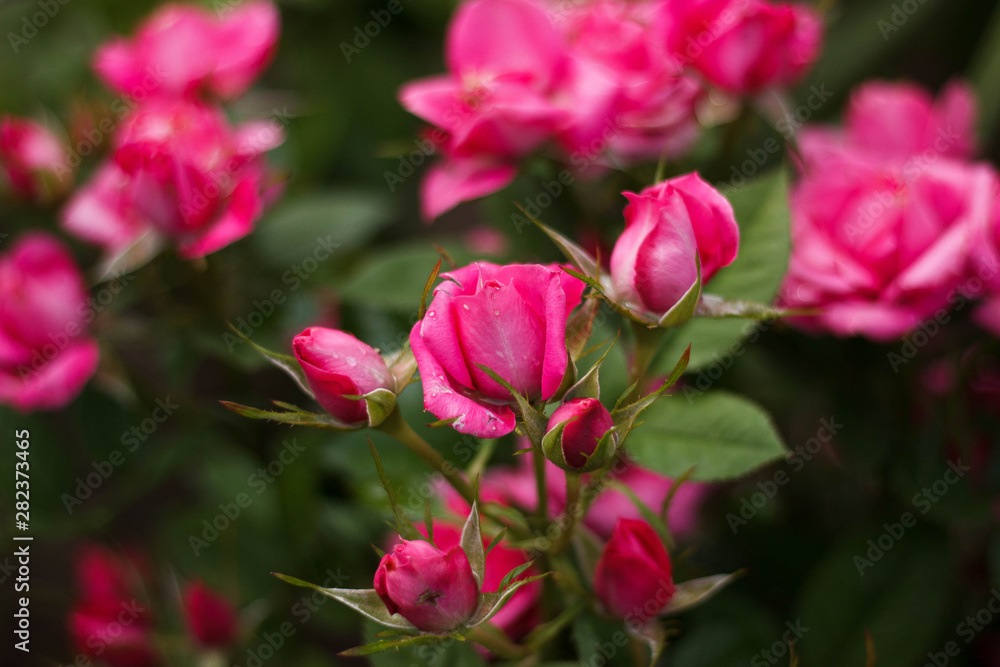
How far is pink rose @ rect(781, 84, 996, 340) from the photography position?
50 cm

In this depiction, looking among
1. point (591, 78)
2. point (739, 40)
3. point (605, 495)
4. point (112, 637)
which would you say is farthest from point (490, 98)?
point (112, 637)

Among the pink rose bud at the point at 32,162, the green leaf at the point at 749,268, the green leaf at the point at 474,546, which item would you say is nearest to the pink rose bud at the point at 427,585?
the green leaf at the point at 474,546

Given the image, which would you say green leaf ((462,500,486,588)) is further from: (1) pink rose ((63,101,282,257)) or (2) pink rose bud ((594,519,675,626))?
(1) pink rose ((63,101,282,257))

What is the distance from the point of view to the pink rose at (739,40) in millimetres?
524

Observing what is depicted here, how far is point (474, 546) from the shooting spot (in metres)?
0.35

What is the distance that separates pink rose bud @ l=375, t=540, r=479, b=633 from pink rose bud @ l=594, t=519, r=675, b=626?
78 millimetres

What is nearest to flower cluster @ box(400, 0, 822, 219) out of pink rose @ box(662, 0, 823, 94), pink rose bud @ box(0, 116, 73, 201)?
pink rose @ box(662, 0, 823, 94)

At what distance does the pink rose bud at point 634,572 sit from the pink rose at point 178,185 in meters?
0.34

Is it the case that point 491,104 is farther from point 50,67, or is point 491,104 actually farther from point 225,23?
point 50,67

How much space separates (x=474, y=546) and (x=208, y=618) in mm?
395

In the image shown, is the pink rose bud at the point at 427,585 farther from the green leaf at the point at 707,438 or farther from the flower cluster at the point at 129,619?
the flower cluster at the point at 129,619

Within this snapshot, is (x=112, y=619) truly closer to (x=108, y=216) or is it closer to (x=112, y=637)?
(x=112, y=637)

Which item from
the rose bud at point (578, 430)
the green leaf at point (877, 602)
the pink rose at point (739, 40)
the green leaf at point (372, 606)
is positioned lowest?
the green leaf at point (877, 602)

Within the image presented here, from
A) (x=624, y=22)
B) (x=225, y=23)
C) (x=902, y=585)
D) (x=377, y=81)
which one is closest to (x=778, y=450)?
(x=902, y=585)
